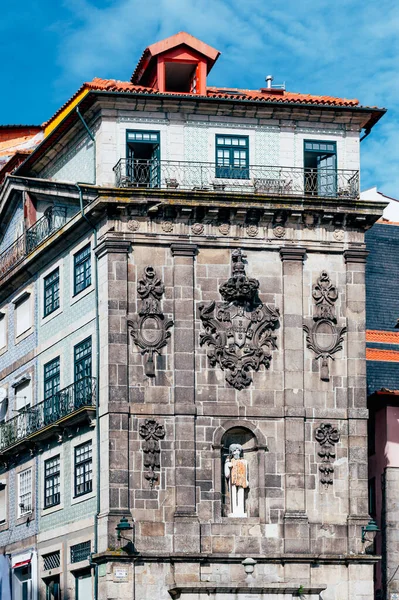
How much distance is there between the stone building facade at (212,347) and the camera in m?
56.1

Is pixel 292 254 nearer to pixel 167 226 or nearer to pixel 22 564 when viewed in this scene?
pixel 167 226

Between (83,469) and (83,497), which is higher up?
(83,469)

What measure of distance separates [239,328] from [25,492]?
12.1 metres

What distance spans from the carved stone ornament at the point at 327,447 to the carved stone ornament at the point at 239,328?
2846mm

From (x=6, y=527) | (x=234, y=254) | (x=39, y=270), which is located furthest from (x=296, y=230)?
(x=6, y=527)

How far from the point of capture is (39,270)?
213 ft

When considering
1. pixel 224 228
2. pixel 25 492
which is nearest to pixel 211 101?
pixel 224 228

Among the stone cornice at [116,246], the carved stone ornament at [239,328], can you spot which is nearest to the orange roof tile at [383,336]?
the carved stone ornament at [239,328]

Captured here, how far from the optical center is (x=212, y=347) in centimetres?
5759

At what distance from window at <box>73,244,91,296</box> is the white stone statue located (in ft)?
25.9

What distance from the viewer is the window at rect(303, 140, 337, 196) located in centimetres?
5978

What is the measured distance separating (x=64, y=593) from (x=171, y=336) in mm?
9698

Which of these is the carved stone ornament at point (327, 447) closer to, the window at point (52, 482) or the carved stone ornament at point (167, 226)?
the carved stone ornament at point (167, 226)

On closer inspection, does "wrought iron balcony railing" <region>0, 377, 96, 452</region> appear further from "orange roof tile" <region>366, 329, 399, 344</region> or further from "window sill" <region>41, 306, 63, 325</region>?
"orange roof tile" <region>366, 329, 399, 344</region>
